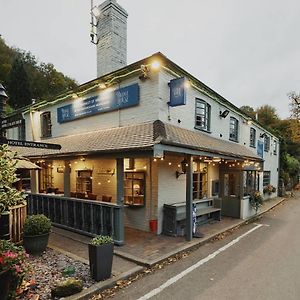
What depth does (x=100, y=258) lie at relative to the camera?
4996 mm

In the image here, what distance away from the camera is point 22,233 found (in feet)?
22.6

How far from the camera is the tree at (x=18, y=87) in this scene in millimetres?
33688

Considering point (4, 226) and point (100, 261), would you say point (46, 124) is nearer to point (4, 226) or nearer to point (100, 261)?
point (4, 226)

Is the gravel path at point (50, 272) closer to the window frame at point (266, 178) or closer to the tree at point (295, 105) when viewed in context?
the window frame at point (266, 178)

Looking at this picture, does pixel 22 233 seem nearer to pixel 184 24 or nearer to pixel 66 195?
pixel 66 195

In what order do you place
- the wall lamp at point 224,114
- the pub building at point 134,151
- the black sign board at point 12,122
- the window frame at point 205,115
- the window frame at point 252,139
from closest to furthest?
the black sign board at point 12,122 < the pub building at point 134,151 < the window frame at point 205,115 < the wall lamp at point 224,114 < the window frame at point 252,139

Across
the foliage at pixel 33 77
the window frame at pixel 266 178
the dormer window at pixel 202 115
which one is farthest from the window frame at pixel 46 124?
the foliage at pixel 33 77

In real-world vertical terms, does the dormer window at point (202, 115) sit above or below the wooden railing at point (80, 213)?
above

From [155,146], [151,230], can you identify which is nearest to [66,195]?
[151,230]

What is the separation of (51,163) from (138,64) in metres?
8.46

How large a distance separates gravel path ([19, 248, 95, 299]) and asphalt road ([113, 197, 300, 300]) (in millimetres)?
1124

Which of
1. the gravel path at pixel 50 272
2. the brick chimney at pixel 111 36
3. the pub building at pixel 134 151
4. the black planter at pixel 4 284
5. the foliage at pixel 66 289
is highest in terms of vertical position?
the brick chimney at pixel 111 36

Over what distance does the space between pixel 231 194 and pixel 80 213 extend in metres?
8.22

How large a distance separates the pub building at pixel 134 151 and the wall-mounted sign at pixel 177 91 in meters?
0.04
